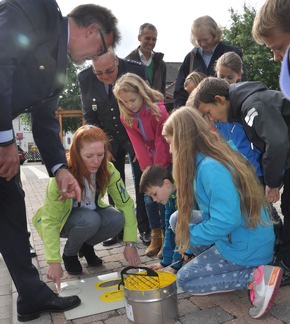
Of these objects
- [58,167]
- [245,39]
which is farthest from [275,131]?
[245,39]

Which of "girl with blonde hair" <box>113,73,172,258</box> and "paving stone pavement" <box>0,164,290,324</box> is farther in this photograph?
"girl with blonde hair" <box>113,73,172,258</box>

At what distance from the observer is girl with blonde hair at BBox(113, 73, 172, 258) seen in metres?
3.48

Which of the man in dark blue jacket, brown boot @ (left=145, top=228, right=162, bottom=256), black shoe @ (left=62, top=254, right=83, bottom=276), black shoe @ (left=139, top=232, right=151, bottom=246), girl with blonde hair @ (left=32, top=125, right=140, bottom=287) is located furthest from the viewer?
the man in dark blue jacket

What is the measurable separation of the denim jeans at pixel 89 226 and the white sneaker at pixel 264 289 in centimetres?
125

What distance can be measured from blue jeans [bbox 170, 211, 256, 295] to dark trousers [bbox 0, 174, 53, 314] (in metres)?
0.89

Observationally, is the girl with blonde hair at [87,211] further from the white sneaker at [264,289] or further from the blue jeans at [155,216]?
the white sneaker at [264,289]

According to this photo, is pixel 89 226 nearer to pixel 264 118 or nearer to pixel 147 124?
pixel 147 124

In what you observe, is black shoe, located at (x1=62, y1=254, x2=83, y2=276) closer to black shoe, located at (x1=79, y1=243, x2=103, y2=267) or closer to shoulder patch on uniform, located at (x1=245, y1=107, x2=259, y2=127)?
black shoe, located at (x1=79, y1=243, x2=103, y2=267)

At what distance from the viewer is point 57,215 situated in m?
2.89

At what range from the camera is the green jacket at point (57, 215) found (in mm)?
2684

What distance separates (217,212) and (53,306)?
117 cm

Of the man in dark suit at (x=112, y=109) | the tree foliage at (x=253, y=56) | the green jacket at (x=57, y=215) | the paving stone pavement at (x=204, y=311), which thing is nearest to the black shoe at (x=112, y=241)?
the man in dark suit at (x=112, y=109)

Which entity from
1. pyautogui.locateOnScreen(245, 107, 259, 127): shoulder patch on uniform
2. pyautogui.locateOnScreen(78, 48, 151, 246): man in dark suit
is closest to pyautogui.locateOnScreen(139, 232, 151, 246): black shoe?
pyautogui.locateOnScreen(78, 48, 151, 246): man in dark suit

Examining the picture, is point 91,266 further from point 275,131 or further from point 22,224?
point 275,131
